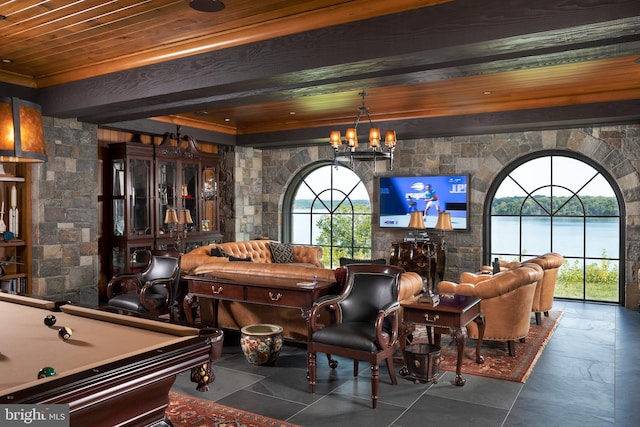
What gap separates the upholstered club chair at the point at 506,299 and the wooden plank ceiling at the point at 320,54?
194cm

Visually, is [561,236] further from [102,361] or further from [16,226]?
[102,361]

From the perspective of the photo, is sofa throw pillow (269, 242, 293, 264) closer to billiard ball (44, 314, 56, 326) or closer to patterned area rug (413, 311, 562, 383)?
patterned area rug (413, 311, 562, 383)

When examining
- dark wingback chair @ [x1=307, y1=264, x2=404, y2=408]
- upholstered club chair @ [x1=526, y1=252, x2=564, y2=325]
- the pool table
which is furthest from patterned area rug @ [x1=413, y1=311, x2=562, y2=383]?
the pool table

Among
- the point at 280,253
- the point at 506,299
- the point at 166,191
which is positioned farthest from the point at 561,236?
the point at 166,191

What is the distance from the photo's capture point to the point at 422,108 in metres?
7.86

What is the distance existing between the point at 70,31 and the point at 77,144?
2.52m

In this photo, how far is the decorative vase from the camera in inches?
176

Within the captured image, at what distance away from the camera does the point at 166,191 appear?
8.33 m

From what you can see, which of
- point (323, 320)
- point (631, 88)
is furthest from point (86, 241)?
point (631, 88)

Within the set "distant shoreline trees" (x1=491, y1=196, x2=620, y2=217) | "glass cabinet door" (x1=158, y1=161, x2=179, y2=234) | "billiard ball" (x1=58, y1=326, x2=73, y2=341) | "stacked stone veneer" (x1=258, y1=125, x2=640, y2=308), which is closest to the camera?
"billiard ball" (x1=58, y1=326, x2=73, y2=341)

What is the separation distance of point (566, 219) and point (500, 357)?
5.85 meters

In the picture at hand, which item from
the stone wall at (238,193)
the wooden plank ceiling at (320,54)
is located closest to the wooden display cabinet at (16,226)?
the wooden plank ceiling at (320,54)

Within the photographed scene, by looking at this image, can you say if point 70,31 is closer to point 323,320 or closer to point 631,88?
point 323,320

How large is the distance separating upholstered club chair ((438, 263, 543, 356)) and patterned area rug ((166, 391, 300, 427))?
2393mm
